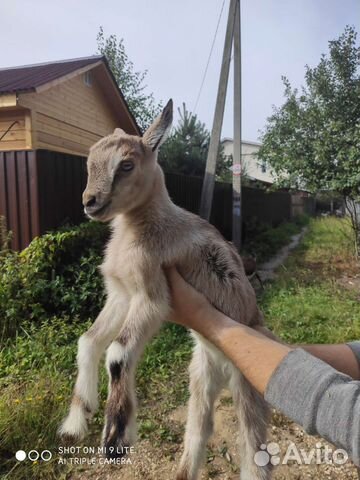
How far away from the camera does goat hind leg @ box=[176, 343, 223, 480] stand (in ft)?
7.48

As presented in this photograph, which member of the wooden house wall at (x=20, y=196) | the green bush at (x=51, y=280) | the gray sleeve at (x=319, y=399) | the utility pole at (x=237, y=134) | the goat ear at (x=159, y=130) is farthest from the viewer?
the utility pole at (x=237, y=134)

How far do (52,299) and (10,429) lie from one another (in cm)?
210

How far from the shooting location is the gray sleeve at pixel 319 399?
110cm

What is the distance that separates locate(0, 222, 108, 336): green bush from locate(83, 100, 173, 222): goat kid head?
2773 mm

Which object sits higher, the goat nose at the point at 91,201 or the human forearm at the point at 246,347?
the goat nose at the point at 91,201

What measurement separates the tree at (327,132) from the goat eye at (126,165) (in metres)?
7.33

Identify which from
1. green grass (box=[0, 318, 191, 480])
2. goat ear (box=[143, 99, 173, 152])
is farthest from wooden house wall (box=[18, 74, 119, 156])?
goat ear (box=[143, 99, 173, 152])

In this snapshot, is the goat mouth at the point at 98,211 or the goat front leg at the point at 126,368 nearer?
the goat front leg at the point at 126,368

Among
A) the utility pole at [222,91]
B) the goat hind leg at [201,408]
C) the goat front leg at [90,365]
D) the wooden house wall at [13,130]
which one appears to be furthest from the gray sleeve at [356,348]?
the wooden house wall at [13,130]

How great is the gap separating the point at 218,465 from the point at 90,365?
1433 mm

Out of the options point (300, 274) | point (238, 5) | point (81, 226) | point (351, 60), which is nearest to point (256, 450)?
point (81, 226)

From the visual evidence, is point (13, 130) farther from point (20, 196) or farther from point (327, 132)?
point (327, 132)

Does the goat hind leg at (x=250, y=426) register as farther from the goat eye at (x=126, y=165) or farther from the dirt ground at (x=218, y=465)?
the goat eye at (x=126, y=165)

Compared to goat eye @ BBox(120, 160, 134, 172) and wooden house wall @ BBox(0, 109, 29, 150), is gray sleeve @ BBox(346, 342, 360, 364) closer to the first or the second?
goat eye @ BBox(120, 160, 134, 172)
